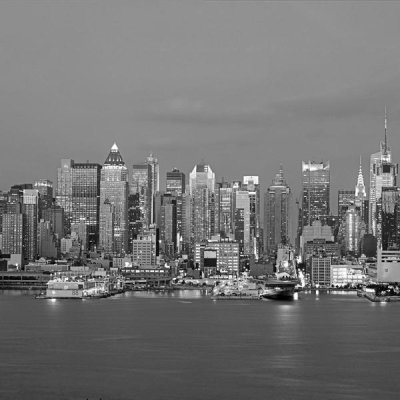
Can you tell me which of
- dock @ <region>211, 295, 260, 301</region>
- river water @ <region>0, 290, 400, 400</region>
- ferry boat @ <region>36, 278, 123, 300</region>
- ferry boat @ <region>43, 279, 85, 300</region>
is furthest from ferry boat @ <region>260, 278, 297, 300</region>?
river water @ <region>0, 290, 400, 400</region>

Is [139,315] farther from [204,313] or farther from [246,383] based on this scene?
[246,383]

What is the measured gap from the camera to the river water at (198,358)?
36.1 metres

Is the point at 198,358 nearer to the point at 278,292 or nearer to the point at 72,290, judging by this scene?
the point at 278,292

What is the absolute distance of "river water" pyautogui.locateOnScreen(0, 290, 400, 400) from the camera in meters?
36.1

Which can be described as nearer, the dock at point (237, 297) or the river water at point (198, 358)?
the river water at point (198, 358)

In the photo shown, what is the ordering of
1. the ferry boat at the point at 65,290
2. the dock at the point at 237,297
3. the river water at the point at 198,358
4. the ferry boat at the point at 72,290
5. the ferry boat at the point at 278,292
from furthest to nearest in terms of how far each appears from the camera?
the dock at the point at 237,297 → the ferry boat at the point at 72,290 → the ferry boat at the point at 65,290 → the ferry boat at the point at 278,292 → the river water at the point at 198,358

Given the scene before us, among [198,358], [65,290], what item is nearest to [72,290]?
[65,290]

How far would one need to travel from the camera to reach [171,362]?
143 feet

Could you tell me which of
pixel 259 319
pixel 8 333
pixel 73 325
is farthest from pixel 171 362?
pixel 259 319

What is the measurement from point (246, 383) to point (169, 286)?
14369cm

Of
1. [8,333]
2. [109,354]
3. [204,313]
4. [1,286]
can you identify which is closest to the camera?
[109,354]

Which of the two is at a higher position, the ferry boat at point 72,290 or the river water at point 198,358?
the ferry boat at point 72,290

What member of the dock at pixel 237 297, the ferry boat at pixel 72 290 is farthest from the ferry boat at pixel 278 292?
the ferry boat at pixel 72 290

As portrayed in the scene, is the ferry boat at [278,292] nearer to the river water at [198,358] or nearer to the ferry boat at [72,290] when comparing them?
the ferry boat at [72,290]
